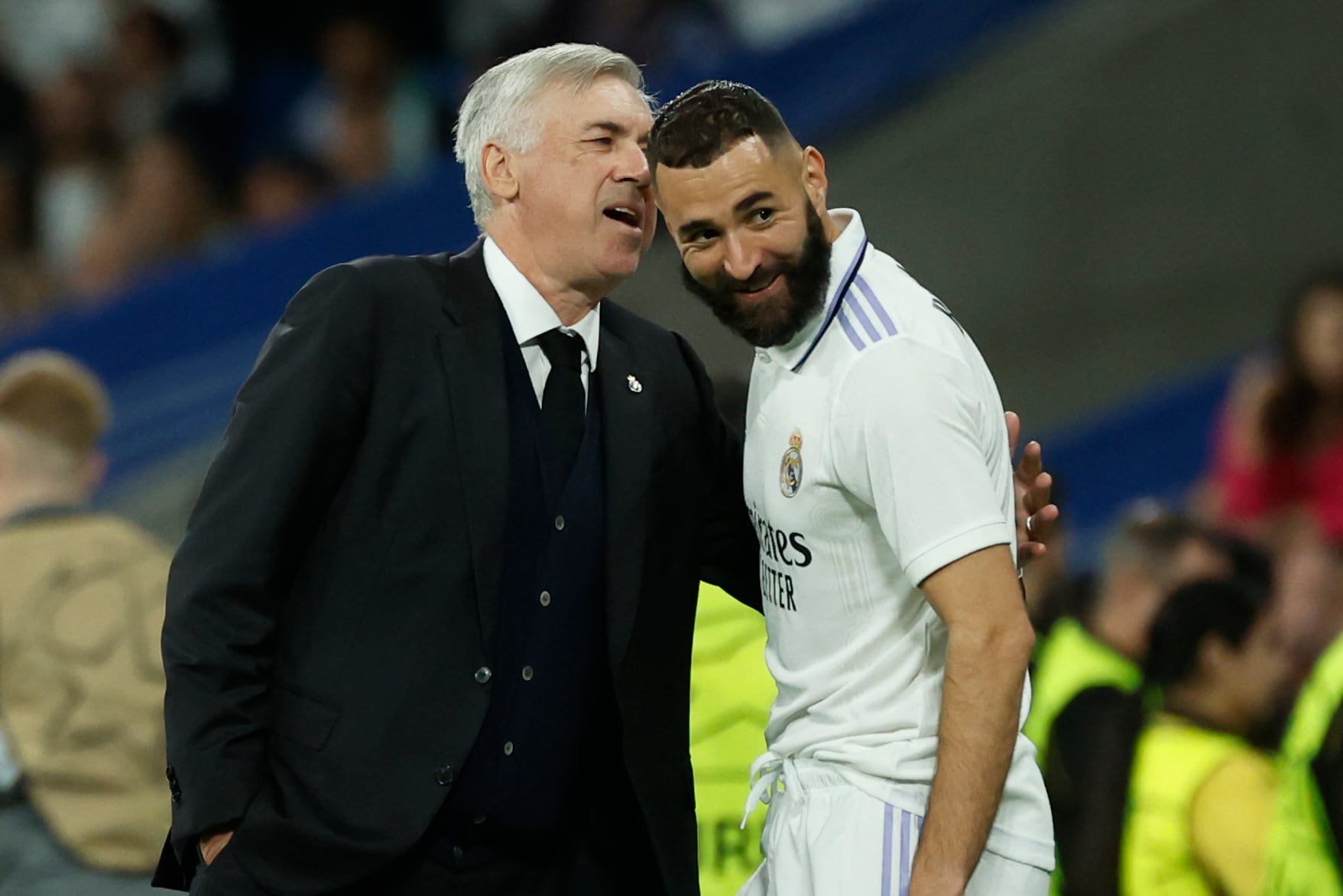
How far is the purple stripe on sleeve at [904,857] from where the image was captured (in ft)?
7.62

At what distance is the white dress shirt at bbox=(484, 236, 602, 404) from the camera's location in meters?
2.77

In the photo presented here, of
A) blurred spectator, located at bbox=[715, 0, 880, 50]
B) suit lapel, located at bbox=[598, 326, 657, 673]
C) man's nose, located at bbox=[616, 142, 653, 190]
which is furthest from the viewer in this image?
blurred spectator, located at bbox=[715, 0, 880, 50]

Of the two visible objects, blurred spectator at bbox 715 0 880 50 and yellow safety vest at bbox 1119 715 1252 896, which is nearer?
yellow safety vest at bbox 1119 715 1252 896

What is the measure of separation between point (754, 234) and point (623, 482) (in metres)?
0.48

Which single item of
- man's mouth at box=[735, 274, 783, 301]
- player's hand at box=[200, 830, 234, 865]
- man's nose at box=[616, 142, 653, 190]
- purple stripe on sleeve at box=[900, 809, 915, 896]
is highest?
man's nose at box=[616, 142, 653, 190]

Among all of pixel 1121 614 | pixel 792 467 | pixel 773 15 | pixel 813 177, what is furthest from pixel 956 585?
pixel 773 15

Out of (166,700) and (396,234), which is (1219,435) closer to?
(396,234)

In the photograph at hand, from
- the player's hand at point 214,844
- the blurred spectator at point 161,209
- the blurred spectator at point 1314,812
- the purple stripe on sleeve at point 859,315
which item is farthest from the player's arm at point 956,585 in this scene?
the blurred spectator at point 161,209

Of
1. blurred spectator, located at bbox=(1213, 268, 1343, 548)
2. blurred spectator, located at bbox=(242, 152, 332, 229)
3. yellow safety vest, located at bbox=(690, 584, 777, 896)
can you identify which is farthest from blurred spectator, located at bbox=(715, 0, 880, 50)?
yellow safety vest, located at bbox=(690, 584, 777, 896)

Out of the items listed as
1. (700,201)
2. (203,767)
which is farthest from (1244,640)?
(203,767)

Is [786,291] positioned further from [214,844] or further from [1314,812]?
[1314,812]

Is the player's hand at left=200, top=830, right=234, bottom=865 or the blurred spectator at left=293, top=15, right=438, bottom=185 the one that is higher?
the blurred spectator at left=293, top=15, right=438, bottom=185

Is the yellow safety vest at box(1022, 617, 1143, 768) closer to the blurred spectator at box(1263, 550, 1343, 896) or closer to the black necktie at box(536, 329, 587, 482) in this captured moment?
the blurred spectator at box(1263, 550, 1343, 896)

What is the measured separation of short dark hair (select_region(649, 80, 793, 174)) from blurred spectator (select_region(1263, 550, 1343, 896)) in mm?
2035
